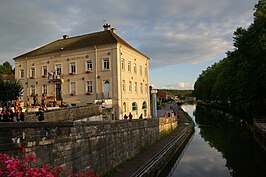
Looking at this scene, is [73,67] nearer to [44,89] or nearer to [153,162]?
[44,89]

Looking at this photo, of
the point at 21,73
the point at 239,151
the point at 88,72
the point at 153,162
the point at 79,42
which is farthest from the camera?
the point at 21,73

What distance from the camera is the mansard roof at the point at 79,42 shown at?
104 feet

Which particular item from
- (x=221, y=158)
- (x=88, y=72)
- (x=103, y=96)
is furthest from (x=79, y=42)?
(x=221, y=158)

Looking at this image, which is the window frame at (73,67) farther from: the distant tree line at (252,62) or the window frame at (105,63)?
the distant tree line at (252,62)

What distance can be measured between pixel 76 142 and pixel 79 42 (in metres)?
25.5

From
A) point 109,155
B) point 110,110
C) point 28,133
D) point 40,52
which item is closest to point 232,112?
point 110,110

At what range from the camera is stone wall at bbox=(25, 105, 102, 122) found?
15.9 metres

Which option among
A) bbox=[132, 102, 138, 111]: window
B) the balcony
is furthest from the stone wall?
bbox=[132, 102, 138, 111]: window

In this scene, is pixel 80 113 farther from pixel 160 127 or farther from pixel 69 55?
pixel 69 55

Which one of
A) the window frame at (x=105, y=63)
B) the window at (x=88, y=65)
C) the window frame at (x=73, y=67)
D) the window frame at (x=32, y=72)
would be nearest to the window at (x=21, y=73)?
the window frame at (x=32, y=72)

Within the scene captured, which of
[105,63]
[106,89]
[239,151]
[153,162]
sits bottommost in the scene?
[239,151]

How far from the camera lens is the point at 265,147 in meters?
22.3

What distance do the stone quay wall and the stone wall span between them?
4.91 meters

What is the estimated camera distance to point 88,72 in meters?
31.7
